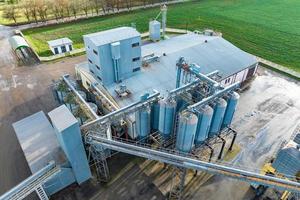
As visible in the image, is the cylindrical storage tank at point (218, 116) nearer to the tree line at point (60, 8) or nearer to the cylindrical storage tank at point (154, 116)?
the cylindrical storage tank at point (154, 116)

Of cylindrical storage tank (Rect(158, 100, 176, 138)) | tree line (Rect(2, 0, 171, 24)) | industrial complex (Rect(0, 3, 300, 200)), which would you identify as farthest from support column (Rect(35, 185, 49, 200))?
tree line (Rect(2, 0, 171, 24))

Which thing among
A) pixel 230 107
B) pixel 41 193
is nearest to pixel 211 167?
pixel 230 107

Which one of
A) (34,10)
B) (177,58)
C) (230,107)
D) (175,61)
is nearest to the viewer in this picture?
(230,107)

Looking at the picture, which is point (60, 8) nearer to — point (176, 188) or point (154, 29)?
point (154, 29)

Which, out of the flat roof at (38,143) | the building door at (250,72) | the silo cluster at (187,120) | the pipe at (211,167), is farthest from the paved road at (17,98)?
the building door at (250,72)

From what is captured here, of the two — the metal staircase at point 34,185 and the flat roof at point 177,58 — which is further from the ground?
the flat roof at point 177,58

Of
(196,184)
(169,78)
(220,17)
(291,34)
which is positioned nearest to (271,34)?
(291,34)

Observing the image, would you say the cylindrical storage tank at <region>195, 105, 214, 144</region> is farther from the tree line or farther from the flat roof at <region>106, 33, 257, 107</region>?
the tree line
